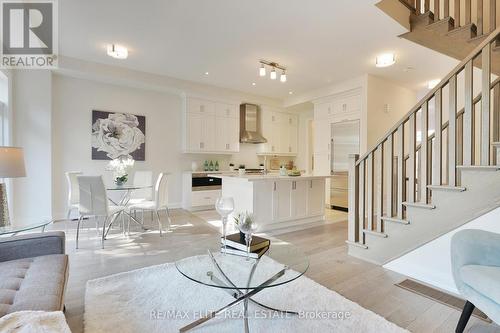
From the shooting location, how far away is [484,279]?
4.63 ft

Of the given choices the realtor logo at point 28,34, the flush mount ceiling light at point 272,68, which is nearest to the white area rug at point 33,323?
the realtor logo at point 28,34

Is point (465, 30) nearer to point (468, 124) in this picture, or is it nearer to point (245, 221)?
point (468, 124)

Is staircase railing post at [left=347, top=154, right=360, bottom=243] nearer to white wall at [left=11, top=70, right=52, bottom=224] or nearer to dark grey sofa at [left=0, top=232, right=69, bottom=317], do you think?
dark grey sofa at [left=0, top=232, right=69, bottom=317]

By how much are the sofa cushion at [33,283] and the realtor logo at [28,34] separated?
2.91 meters

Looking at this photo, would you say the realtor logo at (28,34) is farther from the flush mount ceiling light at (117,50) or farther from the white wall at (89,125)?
the flush mount ceiling light at (117,50)

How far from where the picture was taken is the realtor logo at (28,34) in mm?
2932

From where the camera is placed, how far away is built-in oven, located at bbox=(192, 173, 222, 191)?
572 cm

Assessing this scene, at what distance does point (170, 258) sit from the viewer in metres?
2.84

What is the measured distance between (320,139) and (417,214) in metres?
4.07

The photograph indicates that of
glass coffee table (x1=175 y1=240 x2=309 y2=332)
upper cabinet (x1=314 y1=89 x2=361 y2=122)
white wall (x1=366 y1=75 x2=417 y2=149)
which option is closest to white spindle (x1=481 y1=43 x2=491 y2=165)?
glass coffee table (x1=175 y1=240 x2=309 y2=332)

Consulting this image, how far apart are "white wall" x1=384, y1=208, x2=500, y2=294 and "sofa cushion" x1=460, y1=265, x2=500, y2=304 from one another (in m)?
0.57

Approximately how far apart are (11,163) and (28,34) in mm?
2479

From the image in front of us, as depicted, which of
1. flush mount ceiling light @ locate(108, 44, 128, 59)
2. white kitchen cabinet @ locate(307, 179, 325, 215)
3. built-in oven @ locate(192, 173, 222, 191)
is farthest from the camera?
built-in oven @ locate(192, 173, 222, 191)

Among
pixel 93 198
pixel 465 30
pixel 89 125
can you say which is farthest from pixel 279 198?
pixel 89 125
